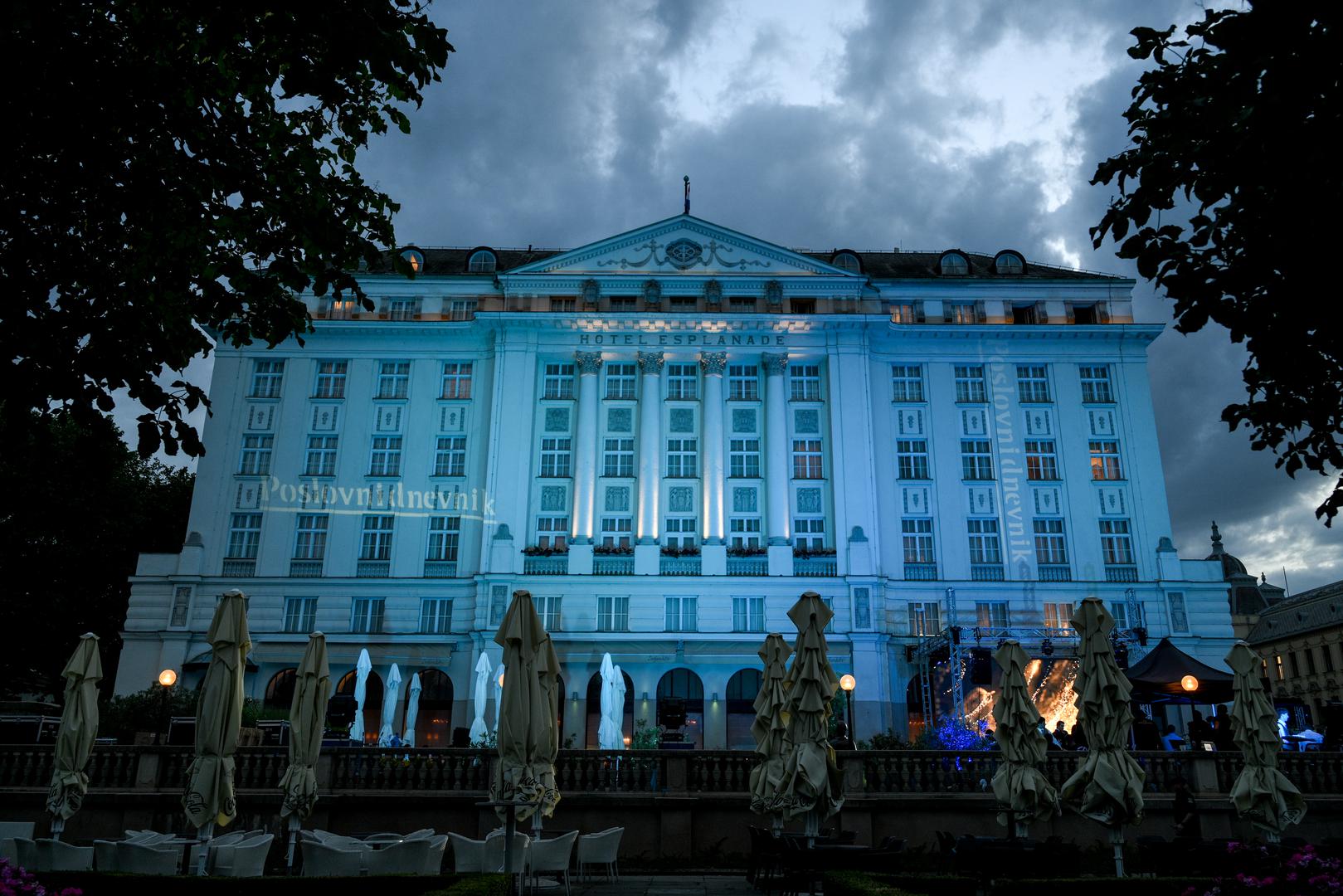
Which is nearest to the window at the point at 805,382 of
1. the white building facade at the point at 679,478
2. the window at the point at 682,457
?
the white building facade at the point at 679,478

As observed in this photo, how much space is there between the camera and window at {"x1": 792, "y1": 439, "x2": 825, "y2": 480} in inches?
1871

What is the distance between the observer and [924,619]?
45094mm

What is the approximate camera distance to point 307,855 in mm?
14289

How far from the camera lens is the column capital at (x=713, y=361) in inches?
1922

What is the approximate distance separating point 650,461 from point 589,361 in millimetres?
6240

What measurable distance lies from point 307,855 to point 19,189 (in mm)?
10056

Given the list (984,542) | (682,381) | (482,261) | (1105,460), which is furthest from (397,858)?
(482,261)

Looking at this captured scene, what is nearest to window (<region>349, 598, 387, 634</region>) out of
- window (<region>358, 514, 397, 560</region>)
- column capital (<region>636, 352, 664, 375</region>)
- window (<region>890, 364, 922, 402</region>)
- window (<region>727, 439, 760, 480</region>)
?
window (<region>358, 514, 397, 560</region>)

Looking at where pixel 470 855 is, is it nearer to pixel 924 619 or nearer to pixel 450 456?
pixel 924 619

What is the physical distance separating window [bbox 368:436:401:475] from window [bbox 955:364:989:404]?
28722 mm

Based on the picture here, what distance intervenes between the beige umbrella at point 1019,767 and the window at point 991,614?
89.0 ft

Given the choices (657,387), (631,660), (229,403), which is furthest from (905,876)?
(229,403)

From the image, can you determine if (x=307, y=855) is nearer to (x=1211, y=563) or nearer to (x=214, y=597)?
(x=214, y=597)

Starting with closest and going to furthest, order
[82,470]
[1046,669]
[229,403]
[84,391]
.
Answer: [84,391]
[82,470]
[1046,669]
[229,403]
